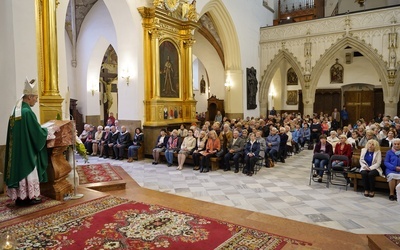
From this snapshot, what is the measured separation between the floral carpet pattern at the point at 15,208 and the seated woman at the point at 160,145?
15.4ft

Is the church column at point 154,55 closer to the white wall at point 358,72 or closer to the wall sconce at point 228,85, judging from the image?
Result: the wall sconce at point 228,85

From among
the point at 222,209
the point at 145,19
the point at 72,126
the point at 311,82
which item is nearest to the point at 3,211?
the point at 72,126

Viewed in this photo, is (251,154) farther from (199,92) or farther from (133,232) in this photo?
(199,92)

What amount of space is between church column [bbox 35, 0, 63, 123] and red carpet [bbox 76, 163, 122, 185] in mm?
1418

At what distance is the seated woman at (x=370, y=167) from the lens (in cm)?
565

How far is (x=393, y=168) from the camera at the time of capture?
213 inches

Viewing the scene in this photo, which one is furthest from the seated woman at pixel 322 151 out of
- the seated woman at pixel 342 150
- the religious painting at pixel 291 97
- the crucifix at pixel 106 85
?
the religious painting at pixel 291 97

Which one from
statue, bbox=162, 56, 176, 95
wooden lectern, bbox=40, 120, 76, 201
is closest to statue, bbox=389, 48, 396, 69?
statue, bbox=162, 56, 176, 95

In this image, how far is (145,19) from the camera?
31.0ft

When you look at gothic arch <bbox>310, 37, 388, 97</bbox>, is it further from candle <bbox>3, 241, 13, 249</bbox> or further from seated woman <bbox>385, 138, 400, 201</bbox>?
candle <bbox>3, 241, 13, 249</bbox>

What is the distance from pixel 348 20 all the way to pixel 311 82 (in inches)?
133

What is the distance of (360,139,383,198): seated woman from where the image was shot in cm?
565

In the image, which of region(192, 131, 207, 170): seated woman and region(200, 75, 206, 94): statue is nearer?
region(192, 131, 207, 170): seated woman

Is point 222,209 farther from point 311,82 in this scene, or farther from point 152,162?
point 311,82
